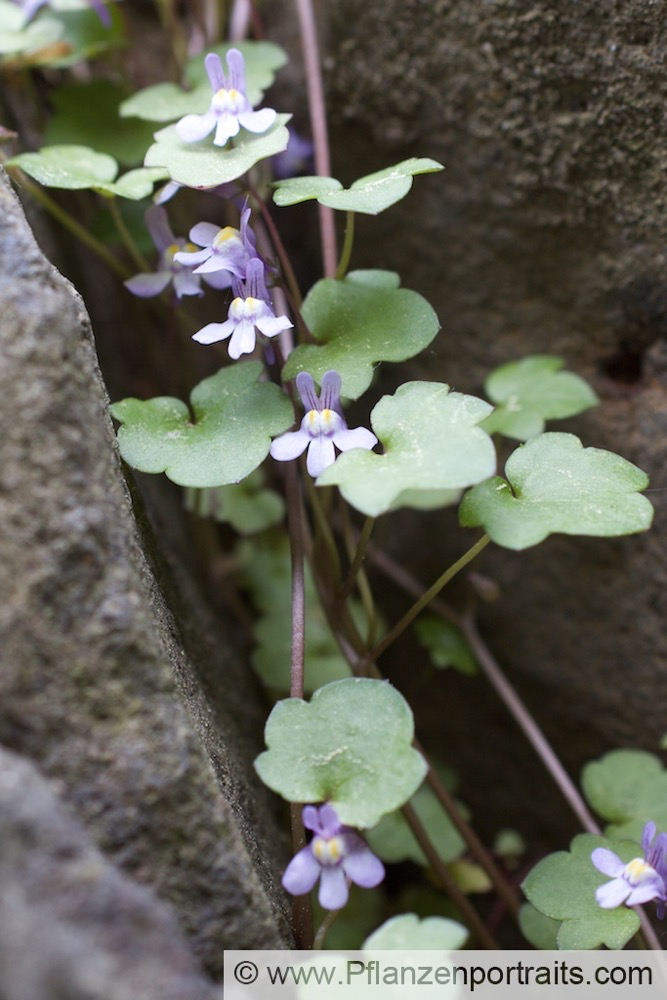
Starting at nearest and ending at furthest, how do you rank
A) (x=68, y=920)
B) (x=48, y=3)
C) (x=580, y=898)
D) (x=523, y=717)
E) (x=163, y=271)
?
(x=68, y=920)
(x=580, y=898)
(x=163, y=271)
(x=523, y=717)
(x=48, y=3)

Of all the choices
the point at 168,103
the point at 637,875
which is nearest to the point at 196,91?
the point at 168,103

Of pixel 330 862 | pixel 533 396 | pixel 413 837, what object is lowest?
→ pixel 413 837

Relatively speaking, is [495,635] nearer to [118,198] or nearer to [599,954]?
[599,954]

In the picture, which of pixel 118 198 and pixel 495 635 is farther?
pixel 495 635

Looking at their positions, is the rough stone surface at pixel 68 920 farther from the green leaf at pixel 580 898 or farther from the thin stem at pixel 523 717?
the thin stem at pixel 523 717

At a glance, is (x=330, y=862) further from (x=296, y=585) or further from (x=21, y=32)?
(x=21, y=32)

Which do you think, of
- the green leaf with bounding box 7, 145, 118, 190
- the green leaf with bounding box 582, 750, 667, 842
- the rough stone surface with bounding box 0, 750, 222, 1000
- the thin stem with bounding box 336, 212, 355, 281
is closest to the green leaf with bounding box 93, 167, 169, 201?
the green leaf with bounding box 7, 145, 118, 190

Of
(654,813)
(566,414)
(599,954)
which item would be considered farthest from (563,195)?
(599,954)
